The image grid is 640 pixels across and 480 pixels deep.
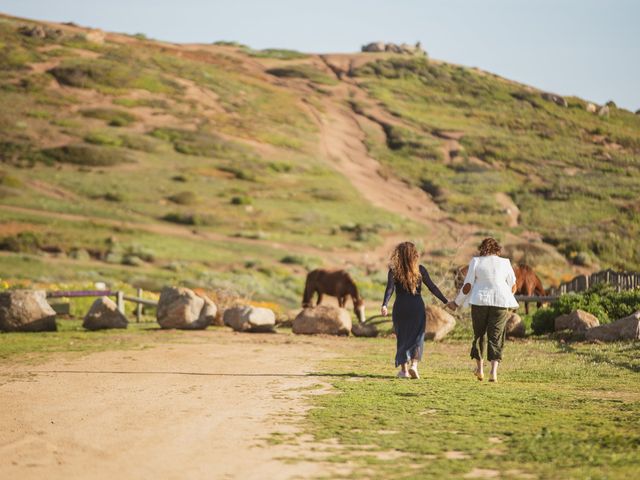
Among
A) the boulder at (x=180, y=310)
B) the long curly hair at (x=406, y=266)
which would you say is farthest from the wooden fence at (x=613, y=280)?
the long curly hair at (x=406, y=266)

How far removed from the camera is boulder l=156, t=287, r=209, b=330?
24.4 meters

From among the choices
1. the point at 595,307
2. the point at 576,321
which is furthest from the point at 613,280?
the point at 576,321

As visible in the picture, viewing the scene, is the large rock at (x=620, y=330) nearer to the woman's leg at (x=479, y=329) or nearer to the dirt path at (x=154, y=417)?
the dirt path at (x=154, y=417)

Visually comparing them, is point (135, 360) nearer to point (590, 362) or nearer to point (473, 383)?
point (473, 383)

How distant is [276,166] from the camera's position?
275ft

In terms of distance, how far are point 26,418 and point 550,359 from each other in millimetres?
9871

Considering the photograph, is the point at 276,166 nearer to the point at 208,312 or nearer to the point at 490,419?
the point at 208,312

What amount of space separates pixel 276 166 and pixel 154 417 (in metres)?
74.4

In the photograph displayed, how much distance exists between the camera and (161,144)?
271ft

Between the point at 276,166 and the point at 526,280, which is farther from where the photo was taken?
the point at 276,166

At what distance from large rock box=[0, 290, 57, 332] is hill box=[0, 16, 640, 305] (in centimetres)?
1499

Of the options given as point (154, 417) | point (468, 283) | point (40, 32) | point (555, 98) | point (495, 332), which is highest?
point (40, 32)

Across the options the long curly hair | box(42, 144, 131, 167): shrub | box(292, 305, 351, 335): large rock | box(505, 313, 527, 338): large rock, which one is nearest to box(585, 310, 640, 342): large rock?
box(505, 313, 527, 338): large rock

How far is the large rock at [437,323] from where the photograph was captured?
21.5 m
